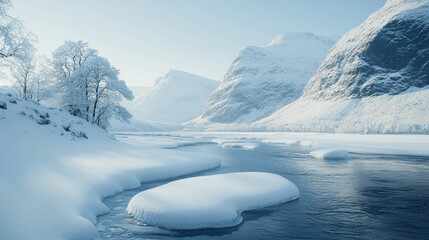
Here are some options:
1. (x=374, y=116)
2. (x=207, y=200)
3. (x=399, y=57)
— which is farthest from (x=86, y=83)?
(x=399, y=57)

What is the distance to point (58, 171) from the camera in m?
17.1

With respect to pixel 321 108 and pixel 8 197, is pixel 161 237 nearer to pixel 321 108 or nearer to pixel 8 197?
pixel 8 197

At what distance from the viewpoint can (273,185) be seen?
18.7 m

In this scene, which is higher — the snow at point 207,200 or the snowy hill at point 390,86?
the snowy hill at point 390,86

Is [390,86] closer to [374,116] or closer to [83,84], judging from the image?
[374,116]

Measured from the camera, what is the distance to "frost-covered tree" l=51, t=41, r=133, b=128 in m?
44.7

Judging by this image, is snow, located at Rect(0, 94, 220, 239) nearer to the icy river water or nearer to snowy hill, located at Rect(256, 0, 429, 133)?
the icy river water

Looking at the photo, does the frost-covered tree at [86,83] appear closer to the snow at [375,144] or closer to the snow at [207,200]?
the snow at [207,200]

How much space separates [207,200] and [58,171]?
8.89m

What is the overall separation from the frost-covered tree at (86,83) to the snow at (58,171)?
1081 centimetres

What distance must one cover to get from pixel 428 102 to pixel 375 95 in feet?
119

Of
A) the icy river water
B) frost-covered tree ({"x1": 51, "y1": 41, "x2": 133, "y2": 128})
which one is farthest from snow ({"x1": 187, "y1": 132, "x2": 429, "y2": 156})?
frost-covered tree ({"x1": 51, "y1": 41, "x2": 133, "y2": 128})

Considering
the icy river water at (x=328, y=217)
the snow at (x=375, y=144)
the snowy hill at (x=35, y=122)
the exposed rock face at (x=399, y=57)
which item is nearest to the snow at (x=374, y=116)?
the exposed rock face at (x=399, y=57)

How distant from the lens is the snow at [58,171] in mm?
10492
